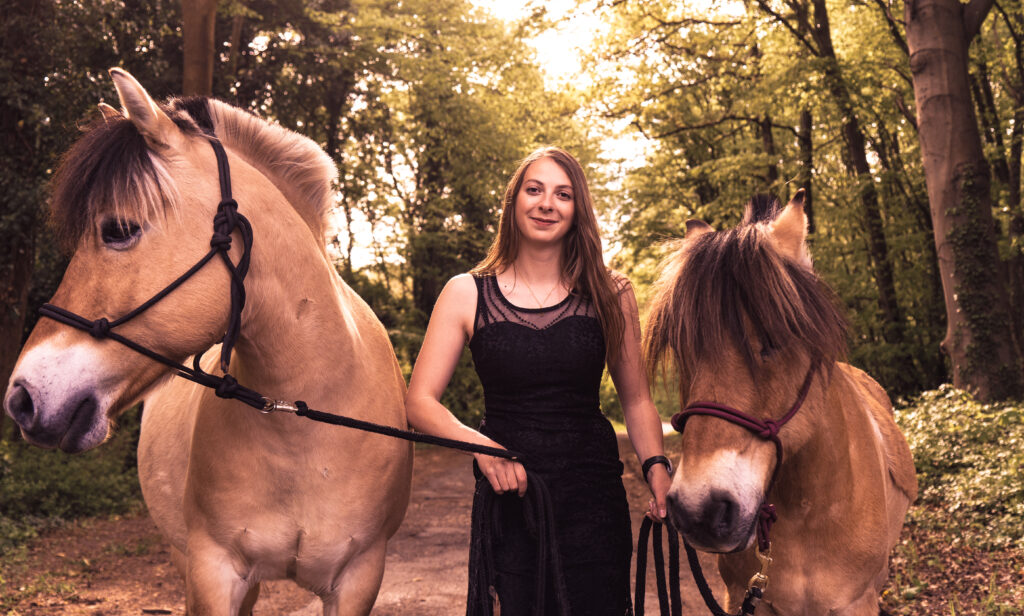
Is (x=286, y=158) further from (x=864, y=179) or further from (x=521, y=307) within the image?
(x=864, y=179)

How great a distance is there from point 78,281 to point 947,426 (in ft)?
26.1

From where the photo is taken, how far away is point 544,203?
2.80m

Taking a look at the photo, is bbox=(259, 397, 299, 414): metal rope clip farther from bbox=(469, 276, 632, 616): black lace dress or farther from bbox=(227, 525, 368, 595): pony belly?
bbox=(469, 276, 632, 616): black lace dress

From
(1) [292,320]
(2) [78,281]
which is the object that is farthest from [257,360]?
(2) [78,281]

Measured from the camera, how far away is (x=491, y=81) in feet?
63.0

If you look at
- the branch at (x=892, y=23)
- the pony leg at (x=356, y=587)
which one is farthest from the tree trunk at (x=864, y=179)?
the pony leg at (x=356, y=587)

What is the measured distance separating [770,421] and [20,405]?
195 cm

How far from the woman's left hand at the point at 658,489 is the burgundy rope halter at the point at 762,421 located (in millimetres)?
324

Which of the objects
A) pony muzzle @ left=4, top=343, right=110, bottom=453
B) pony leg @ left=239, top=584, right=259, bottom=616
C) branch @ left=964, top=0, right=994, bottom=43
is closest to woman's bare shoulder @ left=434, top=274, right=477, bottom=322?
pony muzzle @ left=4, top=343, right=110, bottom=453

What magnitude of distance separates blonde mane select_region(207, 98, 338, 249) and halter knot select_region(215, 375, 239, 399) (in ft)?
2.14

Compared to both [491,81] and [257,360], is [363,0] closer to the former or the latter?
[491,81]

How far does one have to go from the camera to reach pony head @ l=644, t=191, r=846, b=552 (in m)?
2.01

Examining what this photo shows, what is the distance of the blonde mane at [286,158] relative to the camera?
2.68 metres

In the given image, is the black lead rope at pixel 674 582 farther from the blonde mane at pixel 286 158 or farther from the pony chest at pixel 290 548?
the blonde mane at pixel 286 158
